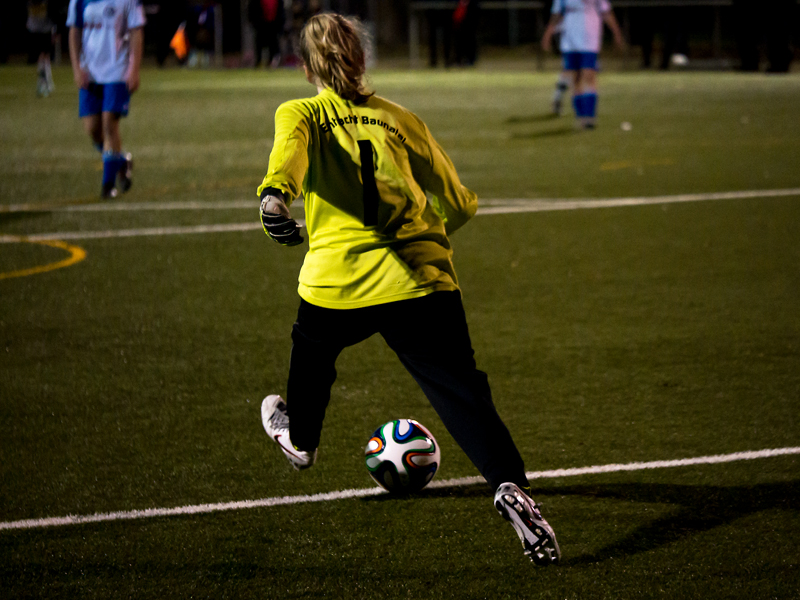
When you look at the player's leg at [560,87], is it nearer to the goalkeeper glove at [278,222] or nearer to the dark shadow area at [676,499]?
the dark shadow area at [676,499]

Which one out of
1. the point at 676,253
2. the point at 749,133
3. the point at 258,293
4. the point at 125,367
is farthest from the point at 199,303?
the point at 749,133

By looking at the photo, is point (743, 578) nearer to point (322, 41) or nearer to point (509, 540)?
point (509, 540)

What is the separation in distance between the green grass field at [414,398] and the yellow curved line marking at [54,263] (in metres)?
0.07

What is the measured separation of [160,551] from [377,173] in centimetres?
140

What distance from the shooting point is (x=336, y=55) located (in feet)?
11.8

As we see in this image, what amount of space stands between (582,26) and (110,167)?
810cm

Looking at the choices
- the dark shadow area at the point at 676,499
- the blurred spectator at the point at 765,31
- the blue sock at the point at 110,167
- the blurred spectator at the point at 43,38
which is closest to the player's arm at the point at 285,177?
the dark shadow area at the point at 676,499

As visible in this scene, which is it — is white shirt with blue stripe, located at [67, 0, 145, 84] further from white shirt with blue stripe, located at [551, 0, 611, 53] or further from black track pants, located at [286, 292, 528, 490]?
black track pants, located at [286, 292, 528, 490]

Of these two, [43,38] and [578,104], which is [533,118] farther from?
[43,38]

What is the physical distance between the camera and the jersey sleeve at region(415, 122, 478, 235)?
3.71 meters

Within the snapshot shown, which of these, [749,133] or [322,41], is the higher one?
[322,41]

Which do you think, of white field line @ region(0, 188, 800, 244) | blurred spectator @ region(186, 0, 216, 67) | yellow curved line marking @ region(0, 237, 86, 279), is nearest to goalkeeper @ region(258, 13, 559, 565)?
yellow curved line marking @ region(0, 237, 86, 279)

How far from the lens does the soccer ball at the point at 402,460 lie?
4.22 meters

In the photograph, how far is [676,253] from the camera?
8.40 metres
